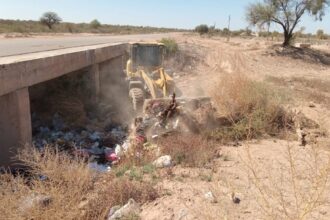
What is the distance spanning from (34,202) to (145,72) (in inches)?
358

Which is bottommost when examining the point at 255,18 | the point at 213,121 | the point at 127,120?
the point at 127,120

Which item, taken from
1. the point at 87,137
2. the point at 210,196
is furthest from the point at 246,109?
the point at 210,196

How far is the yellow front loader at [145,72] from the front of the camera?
40.9 feet

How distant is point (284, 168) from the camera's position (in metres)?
7.58

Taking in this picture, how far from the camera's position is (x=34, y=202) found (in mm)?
5090

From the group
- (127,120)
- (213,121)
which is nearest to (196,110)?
(213,121)

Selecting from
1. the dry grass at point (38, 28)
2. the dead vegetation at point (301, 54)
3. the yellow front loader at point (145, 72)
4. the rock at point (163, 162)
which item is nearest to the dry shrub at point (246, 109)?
the rock at point (163, 162)

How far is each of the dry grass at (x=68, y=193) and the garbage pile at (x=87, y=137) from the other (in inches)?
92.8

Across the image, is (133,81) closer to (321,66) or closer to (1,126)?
(1,126)

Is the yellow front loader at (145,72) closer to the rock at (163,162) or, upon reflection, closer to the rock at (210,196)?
the rock at (163,162)

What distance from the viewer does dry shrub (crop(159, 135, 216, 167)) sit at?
7.75 meters

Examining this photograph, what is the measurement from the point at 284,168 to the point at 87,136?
5.76m

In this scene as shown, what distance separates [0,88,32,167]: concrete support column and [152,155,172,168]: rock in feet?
9.18

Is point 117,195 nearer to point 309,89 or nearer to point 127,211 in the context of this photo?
point 127,211
